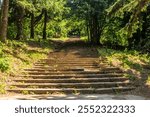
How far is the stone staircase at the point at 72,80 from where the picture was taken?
55.7ft

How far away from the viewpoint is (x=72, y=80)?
1848 cm

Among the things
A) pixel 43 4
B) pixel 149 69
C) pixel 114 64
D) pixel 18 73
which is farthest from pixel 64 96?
pixel 43 4

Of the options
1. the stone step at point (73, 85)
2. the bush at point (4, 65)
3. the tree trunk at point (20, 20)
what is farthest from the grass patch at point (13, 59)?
the tree trunk at point (20, 20)

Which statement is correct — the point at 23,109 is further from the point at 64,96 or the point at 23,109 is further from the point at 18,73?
the point at 18,73

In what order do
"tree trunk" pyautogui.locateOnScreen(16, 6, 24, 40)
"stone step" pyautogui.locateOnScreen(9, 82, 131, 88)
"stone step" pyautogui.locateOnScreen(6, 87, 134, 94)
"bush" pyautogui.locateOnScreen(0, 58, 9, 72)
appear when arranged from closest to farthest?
"stone step" pyautogui.locateOnScreen(6, 87, 134, 94) → "stone step" pyautogui.locateOnScreen(9, 82, 131, 88) → "bush" pyautogui.locateOnScreen(0, 58, 9, 72) → "tree trunk" pyautogui.locateOnScreen(16, 6, 24, 40)

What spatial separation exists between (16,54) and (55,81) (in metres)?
6.08

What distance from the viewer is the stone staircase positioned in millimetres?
16969

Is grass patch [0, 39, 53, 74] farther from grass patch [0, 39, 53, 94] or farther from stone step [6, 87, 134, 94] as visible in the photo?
stone step [6, 87, 134, 94]

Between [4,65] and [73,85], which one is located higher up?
[4,65]

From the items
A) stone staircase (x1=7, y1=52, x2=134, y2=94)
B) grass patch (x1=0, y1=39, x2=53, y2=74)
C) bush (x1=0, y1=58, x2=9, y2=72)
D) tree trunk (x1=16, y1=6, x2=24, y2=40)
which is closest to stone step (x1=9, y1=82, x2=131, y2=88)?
stone staircase (x1=7, y1=52, x2=134, y2=94)

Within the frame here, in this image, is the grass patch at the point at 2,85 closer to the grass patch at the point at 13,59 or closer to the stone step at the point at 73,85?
the stone step at the point at 73,85

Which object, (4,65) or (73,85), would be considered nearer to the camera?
(73,85)

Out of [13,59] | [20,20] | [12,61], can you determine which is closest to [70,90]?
[12,61]

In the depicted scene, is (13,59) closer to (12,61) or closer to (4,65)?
(12,61)
